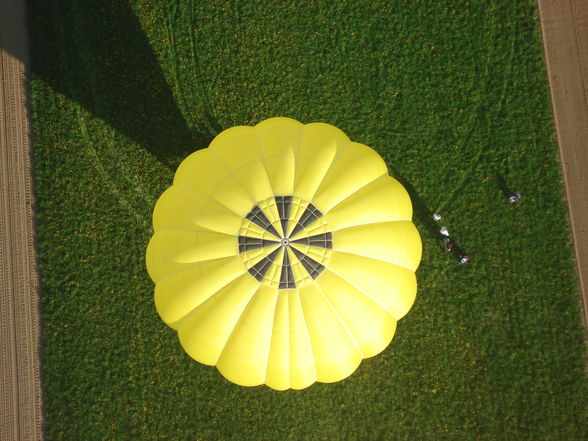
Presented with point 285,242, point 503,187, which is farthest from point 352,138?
point 285,242

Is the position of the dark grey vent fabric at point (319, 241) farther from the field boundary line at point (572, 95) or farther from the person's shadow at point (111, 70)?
the field boundary line at point (572, 95)

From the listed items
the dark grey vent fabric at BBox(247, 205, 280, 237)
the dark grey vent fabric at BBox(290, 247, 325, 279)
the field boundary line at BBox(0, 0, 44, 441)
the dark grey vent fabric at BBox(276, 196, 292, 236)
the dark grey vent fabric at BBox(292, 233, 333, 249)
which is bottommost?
the field boundary line at BBox(0, 0, 44, 441)

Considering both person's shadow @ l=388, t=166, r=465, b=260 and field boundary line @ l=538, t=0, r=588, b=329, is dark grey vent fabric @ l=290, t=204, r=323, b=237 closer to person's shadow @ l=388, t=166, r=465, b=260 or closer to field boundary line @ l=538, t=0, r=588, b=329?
person's shadow @ l=388, t=166, r=465, b=260

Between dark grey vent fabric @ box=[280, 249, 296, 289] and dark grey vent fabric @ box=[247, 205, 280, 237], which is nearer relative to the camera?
dark grey vent fabric @ box=[280, 249, 296, 289]

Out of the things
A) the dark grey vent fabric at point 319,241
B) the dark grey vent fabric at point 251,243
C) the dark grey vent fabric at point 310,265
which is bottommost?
the dark grey vent fabric at point 310,265

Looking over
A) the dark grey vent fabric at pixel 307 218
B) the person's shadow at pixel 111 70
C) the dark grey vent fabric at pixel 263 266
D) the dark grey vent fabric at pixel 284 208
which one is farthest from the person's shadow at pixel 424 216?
the person's shadow at pixel 111 70

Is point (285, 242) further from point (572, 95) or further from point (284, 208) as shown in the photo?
point (572, 95)

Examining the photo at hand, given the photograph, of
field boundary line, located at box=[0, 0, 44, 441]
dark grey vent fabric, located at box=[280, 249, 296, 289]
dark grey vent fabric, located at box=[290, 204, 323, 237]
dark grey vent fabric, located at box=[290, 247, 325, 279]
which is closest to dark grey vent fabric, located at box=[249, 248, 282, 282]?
dark grey vent fabric, located at box=[280, 249, 296, 289]
